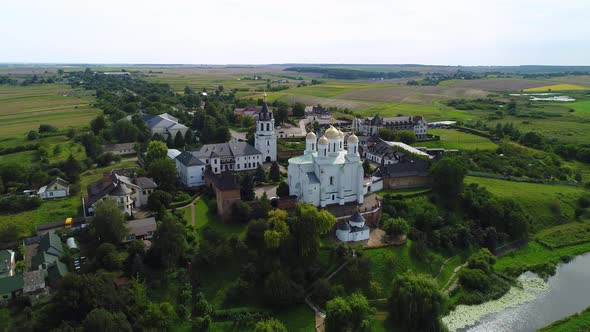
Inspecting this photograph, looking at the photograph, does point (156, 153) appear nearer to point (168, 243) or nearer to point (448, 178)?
point (168, 243)

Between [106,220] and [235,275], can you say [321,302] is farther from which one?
[106,220]

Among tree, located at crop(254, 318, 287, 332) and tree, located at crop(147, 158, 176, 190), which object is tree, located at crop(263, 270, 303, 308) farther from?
tree, located at crop(147, 158, 176, 190)

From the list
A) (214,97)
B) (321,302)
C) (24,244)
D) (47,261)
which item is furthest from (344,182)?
(214,97)

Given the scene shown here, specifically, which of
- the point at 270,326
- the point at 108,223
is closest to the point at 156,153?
the point at 108,223

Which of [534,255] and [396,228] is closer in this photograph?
[396,228]

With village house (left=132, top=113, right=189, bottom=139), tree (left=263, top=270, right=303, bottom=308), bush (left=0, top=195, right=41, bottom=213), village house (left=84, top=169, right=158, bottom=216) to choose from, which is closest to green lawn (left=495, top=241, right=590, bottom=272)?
tree (left=263, top=270, right=303, bottom=308)

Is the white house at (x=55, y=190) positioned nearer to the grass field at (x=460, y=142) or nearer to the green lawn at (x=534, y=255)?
the green lawn at (x=534, y=255)
